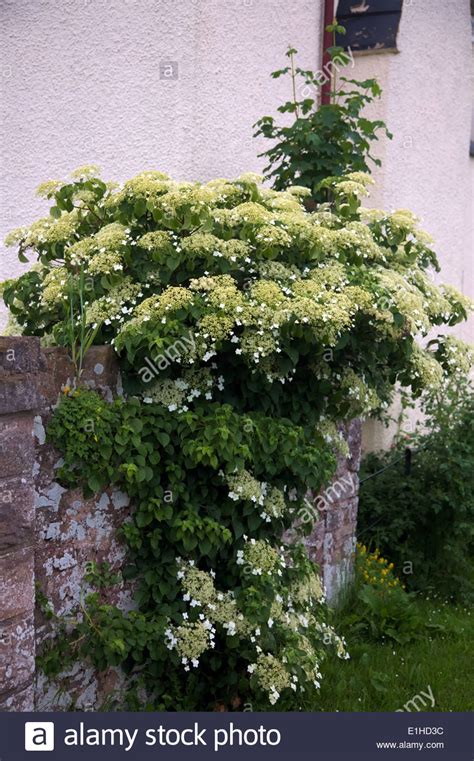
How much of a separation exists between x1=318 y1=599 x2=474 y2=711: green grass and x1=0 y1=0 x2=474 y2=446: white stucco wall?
10.3 ft

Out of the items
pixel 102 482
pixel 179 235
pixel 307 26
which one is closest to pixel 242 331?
pixel 179 235

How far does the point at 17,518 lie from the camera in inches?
114

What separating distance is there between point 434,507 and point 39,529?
293cm

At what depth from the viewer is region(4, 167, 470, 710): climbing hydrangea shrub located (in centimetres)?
341

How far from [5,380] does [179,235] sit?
46.9 inches

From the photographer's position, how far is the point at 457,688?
167 inches

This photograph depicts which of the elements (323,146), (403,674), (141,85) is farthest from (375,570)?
(141,85)

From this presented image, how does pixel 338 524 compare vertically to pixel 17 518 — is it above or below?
below

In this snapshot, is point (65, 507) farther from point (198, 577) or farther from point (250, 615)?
point (250, 615)

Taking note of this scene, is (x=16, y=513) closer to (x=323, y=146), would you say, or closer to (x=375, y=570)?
(x=375, y=570)

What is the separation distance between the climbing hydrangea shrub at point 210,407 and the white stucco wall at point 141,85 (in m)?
1.83

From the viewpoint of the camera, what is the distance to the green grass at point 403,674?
399 cm

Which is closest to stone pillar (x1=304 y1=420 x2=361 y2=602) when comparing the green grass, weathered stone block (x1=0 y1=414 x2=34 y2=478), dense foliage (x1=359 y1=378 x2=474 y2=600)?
the green grass

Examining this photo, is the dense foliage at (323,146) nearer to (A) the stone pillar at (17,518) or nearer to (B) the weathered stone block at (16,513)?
(A) the stone pillar at (17,518)
